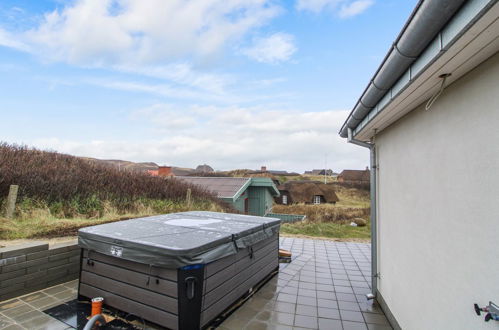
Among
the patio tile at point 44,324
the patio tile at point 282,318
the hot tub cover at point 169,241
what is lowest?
the patio tile at point 282,318

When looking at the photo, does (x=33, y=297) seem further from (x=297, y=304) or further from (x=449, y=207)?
(x=449, y=207)

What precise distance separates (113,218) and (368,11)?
22.2 ft

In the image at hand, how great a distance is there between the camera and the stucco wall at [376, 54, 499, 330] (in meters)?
1.38

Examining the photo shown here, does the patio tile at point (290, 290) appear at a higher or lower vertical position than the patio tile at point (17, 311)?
lower

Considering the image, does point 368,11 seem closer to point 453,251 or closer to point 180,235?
point 453,251

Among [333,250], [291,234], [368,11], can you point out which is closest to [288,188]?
[291,234]

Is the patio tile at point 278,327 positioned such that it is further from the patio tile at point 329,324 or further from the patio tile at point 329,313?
the patio tile at point 329,313

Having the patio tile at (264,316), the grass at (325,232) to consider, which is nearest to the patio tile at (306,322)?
the patio tile at (264,316)

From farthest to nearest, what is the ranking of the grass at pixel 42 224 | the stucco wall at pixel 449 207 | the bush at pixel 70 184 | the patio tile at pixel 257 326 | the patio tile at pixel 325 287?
the bush at pixel 70 184 < the grass at pixel 42 224 < the patio tile at pixel 325 287 < the patio tile at pixel 257 326 < the stucco wall at pixel 449 207

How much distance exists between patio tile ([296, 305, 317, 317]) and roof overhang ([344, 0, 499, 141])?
2.62 metres

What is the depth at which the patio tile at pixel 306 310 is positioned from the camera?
10.7ft

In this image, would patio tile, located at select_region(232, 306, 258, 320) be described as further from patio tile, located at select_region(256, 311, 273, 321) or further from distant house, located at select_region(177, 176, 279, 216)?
distant house, located at select_region(177, 176, 279, 216)

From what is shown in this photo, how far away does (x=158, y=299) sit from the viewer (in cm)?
264

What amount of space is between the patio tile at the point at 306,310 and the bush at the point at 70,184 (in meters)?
5.13
